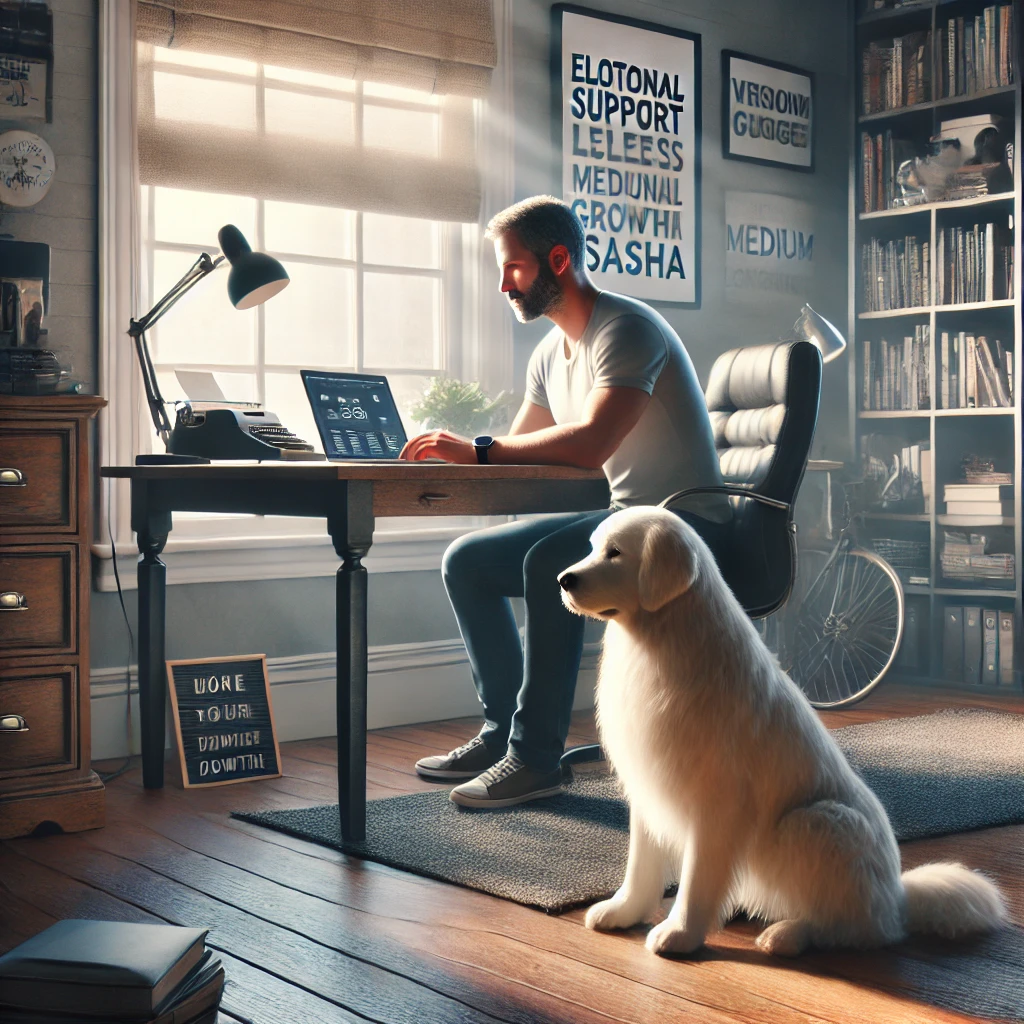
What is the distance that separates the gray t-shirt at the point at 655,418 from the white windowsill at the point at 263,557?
1.09 metres

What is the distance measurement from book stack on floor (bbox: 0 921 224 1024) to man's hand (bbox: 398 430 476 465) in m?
1.24

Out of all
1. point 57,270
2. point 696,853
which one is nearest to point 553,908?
point 696,853

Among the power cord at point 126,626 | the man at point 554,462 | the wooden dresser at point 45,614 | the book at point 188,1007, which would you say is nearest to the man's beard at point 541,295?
the man at point 554,462

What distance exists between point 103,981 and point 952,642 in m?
3.81

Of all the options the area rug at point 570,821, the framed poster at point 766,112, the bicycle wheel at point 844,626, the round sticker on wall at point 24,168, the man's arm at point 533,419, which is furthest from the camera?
the framed poster at point 766,112

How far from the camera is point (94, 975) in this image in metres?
1.46

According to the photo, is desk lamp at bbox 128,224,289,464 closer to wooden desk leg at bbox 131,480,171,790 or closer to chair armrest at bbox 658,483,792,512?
wooden desk leg at bbox 131,480,171,790

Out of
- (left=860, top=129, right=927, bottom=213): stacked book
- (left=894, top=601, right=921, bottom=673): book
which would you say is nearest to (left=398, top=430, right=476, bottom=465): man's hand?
(left=894, top=601, right=921, bottom=673): book

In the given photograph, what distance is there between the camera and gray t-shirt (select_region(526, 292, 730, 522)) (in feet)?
8.91

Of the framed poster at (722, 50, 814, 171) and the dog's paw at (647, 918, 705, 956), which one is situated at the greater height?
the framed poster at (722, 50, 814, 171)

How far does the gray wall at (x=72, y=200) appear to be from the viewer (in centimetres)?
317

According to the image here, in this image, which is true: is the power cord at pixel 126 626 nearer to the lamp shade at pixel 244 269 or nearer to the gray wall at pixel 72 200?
the gray wall at pixel 72 200

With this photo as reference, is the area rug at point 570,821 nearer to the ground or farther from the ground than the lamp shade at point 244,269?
nearer to the ground

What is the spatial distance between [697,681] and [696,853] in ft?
0.79
